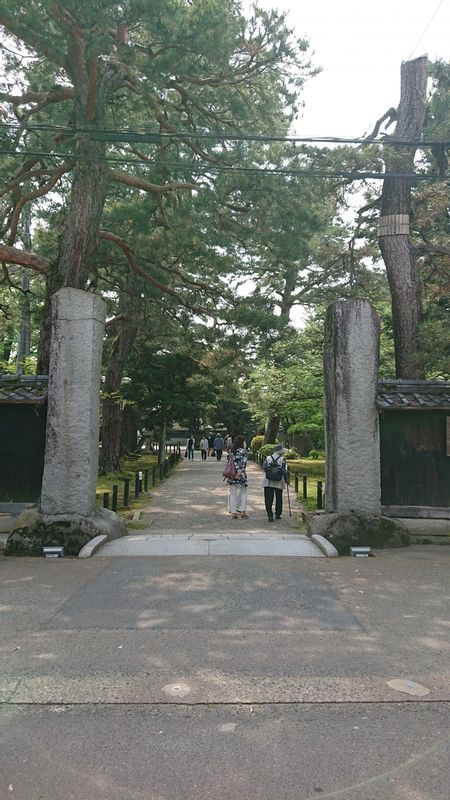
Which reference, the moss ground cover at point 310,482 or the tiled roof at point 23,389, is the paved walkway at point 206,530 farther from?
the tiled roof at point 23,389

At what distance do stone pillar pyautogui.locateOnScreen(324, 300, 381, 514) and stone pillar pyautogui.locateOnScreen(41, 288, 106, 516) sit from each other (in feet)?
13.3

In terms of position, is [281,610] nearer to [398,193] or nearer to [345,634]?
[345,634]

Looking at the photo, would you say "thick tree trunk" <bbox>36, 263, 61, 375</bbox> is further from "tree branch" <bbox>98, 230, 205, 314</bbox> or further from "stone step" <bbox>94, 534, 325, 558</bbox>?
"stone step" <bbox>94, 534, 325, 558</bbox>

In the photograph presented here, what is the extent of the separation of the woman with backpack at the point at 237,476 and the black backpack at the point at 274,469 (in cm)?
56

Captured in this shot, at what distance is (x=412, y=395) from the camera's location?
31.0ft

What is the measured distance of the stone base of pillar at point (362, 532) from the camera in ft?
28.5

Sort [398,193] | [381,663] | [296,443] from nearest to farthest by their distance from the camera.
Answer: [381,663] < [398,193] < [296,443]

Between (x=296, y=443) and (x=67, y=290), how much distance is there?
99.7 ft

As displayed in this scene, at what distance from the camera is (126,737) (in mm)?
3297

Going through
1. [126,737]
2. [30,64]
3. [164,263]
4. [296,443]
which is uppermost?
[30,64]

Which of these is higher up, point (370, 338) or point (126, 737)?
point (370, 338)

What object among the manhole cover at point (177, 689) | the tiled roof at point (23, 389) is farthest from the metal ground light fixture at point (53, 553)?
the manhole cover at point (177, 689)

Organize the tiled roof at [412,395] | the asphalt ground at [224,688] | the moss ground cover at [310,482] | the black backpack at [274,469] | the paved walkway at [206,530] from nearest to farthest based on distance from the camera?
the asphalt ground at [224,688]
the paved walkway at [206,530]
the tiled roof at [412,395]
the black backpack at [274,469]
the moss ground cover at [310,482]

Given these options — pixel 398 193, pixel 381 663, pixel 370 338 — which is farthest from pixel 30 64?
pixel 381 663
